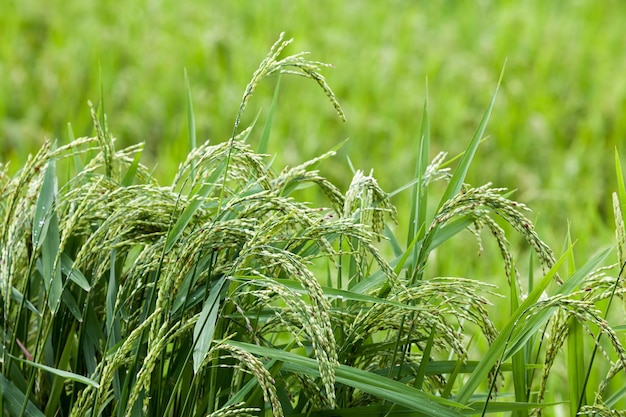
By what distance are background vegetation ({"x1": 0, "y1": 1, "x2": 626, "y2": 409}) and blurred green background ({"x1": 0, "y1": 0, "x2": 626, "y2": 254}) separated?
0.04 ft

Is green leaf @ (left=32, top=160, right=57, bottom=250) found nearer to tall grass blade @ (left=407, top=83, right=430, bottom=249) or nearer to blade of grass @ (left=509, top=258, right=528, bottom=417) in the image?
tall grass blade @ (left=407, top=83, right=430, bottom=249)

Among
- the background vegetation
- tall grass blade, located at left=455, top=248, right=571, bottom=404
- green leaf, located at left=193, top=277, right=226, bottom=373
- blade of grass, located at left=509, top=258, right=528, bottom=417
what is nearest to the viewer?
green leaf, located at left=193, top=277, right=226, bottom=373

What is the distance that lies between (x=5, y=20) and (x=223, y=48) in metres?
1.27

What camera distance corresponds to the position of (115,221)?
149 cm

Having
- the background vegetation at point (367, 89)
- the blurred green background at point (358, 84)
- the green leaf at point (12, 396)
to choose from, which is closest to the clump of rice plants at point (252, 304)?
the green leaf at point (12, 396)

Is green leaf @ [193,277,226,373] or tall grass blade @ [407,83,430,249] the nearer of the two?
green leaf @ [193,277,226,373]

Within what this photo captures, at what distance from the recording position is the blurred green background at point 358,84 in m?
4.40

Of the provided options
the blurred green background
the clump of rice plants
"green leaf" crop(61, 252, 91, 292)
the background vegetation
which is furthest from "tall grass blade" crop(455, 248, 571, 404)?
the blurred green background

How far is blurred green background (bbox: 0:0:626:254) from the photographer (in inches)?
173

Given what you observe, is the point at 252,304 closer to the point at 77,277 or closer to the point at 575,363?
the point at 77,277

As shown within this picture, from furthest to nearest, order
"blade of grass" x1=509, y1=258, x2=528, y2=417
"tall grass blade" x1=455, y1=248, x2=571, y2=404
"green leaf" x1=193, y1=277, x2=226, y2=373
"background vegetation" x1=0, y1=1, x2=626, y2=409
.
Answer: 1. "background vegetation" x1=0, y1=1, x2=626, y2=409
2. "blade of grass" x1=509, y1=258, x2=528, y2=417
3. "tall grass blade" x1=455, y1=248, x2=571, y2=404
4. "green leaf" x1=193, y1=277, x2=226, y2=373

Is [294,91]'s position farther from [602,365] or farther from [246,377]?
[246,377]

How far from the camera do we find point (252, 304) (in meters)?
1.43

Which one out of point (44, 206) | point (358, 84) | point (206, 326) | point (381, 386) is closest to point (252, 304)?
point (206, 326)
